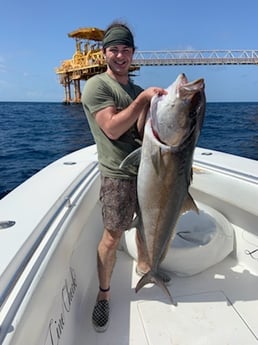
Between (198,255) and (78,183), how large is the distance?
1.15 metres

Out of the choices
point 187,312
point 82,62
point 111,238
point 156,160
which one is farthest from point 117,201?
point 82,62

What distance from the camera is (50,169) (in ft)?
10.4

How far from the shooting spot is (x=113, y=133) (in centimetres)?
192

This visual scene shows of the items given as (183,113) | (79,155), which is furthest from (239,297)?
(79,155)

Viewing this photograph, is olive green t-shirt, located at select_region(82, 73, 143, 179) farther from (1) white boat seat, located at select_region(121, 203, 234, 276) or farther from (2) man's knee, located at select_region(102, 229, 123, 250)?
(1) white boat seat, located at select_region(121, 203, 234, 276)

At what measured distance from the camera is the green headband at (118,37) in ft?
6.67

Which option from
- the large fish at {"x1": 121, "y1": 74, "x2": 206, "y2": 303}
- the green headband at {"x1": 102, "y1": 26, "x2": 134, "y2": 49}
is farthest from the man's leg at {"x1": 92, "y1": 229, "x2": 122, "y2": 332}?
the green headband at {"x1": 102, "y1": 26, "x2": 134, "y2": 49}

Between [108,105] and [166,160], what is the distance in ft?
1.65

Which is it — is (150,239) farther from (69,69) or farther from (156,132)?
(69,69)

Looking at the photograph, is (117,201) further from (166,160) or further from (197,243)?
(197,243)

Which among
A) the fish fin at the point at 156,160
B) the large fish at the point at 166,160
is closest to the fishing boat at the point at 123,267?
the large fish at the point at 166,160

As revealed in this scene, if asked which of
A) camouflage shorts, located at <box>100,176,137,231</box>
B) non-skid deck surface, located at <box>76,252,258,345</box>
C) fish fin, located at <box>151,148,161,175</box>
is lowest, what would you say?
non-skid deck surface, located at <box>76,252,258,345</box>

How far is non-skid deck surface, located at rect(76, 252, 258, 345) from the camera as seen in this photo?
2225 millimetres

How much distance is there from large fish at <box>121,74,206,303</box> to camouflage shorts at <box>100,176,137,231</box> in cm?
24
